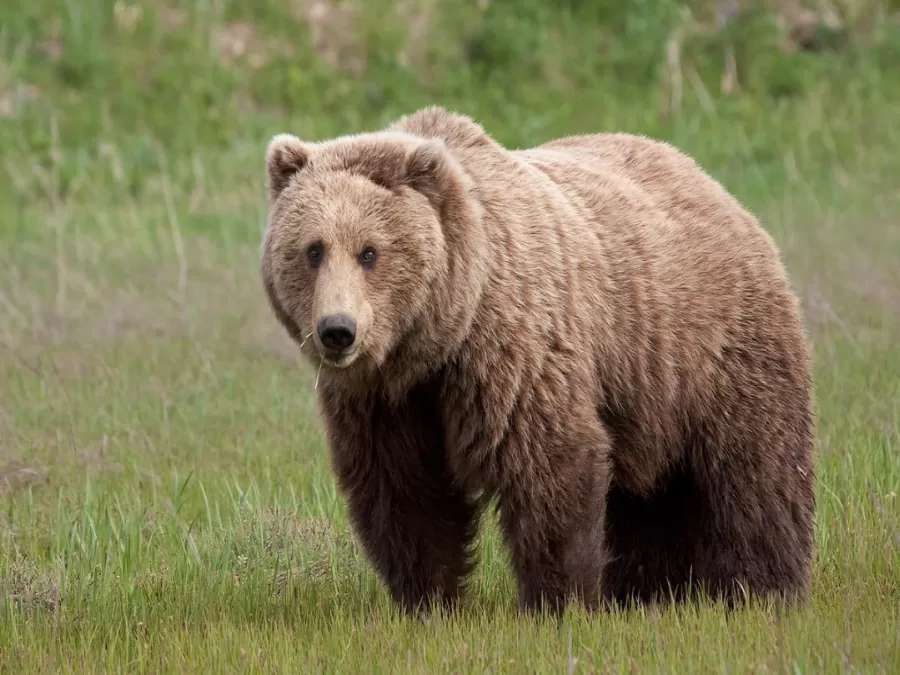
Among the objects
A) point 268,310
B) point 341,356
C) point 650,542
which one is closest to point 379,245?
point 341,356

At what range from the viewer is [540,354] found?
4.89 meters

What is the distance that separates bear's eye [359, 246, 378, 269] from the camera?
15.4 feet

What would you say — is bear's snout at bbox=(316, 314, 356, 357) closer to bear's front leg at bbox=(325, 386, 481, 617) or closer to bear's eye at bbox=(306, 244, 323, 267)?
bear's eye at bbox=(306, 244, 323, 267)

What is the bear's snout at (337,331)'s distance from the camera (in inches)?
174

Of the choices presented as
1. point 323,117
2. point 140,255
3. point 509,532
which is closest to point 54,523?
point 509,532

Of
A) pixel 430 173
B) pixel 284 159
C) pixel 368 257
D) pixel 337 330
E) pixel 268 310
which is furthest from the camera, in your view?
pixel 268 310

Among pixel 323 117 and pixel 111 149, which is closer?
pixel 111 149

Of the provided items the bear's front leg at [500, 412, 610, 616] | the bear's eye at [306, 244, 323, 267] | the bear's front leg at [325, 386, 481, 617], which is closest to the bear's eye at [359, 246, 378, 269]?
the bear's eye at [306, 244, 323, 267]

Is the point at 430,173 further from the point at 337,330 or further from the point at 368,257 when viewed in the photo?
the point at 337,330

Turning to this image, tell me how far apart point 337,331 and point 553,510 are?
3.30ft

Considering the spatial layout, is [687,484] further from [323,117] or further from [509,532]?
[323,117]

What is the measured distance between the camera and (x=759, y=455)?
5500 mm

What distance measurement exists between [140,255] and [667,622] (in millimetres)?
A: 8311

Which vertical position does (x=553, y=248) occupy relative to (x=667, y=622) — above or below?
above
